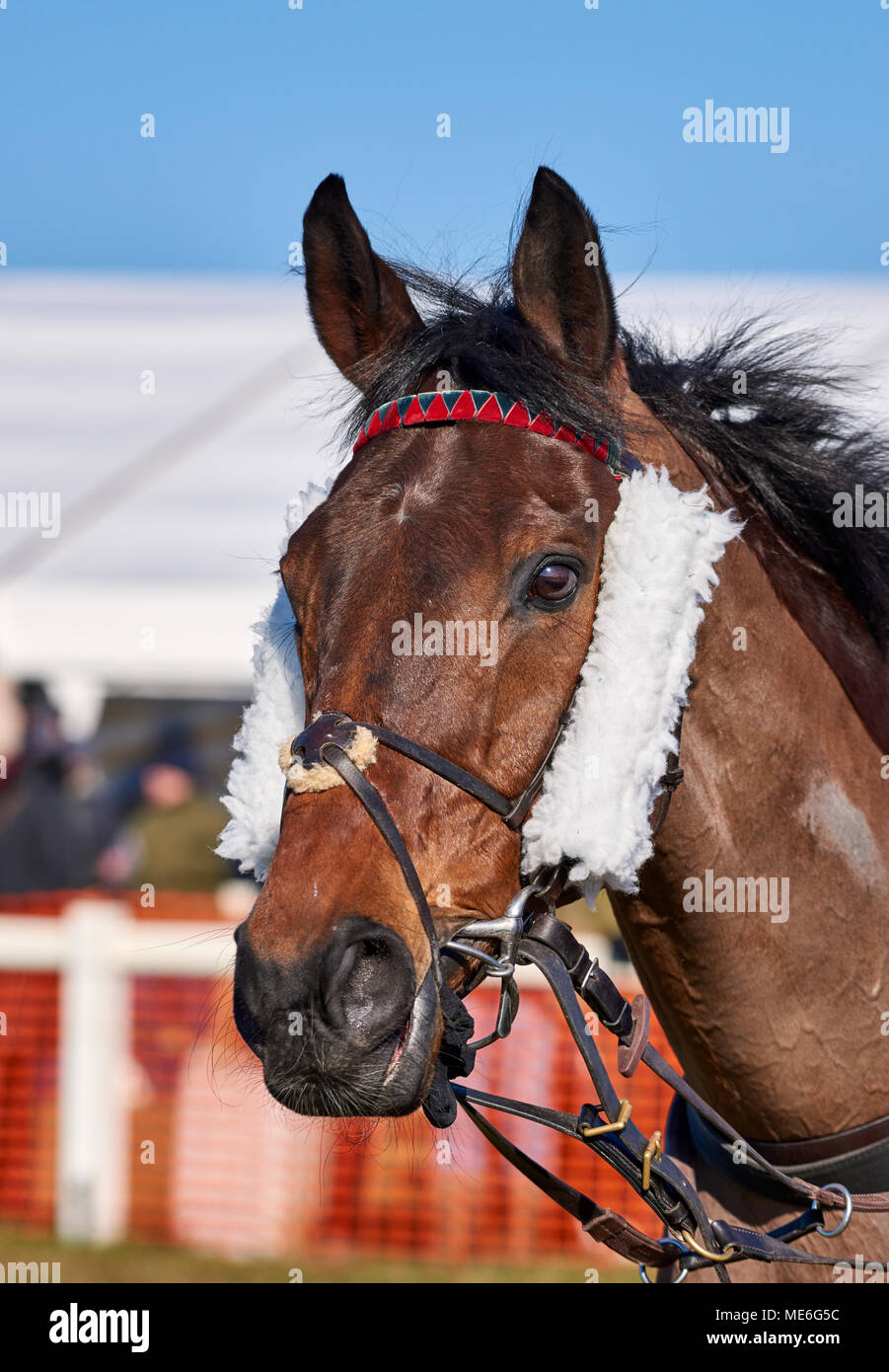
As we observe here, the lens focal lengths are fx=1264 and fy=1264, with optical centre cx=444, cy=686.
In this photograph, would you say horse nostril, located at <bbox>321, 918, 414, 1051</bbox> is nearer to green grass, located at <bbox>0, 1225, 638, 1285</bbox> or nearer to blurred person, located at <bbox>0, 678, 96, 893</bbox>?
green grass, located at <bbox>0, 1225, 638, 1285</bbox>

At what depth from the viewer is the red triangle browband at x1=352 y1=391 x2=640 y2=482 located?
2451 mm

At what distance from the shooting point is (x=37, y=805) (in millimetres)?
9430

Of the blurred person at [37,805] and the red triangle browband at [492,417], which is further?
the blurred person at [37,805]

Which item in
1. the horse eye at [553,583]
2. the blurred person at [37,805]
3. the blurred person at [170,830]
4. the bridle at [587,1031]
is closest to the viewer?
the bridle at [587,1031]

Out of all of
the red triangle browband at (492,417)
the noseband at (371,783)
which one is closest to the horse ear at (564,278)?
the red triangle browband at (492,417)

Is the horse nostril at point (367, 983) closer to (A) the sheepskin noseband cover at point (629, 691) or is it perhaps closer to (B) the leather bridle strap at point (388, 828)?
(B) the leather bridle strap at point (388, 828)

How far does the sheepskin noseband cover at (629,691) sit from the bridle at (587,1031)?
0.16ft

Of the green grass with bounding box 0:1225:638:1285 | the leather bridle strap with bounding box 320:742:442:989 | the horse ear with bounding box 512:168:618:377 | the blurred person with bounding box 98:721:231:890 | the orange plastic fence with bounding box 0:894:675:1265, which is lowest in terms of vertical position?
the green grass with bounding box 0:1225:638:1285

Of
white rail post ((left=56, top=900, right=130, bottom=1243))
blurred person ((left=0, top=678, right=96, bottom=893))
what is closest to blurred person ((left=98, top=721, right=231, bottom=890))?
blurred person ((left=0, top=678, right=96, bottom=893))

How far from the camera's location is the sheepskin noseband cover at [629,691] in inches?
91.4

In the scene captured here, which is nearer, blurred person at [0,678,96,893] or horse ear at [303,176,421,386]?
horse ear at [303,176,421,386]

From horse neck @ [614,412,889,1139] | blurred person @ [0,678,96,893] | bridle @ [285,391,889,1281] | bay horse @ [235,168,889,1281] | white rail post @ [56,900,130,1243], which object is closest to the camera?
bay horse @ [235,168,889,1281]

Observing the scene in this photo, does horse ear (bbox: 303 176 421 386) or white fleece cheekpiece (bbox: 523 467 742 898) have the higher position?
horse ear (bbox: 303 176 421 386)

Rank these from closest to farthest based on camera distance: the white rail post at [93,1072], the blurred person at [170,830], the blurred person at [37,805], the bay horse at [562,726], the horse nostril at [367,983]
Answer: the horse nostril at [367,983] → the bay horse at [562,726] → the white rail post at [93,1072] → the blurred person at [37,805] → the blurred person at [170,830]
